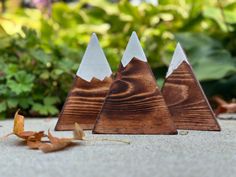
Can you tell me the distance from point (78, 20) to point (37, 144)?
2.70 metres

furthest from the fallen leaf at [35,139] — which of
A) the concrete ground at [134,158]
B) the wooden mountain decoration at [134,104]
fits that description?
the wooden mountain decoration at [134,104]

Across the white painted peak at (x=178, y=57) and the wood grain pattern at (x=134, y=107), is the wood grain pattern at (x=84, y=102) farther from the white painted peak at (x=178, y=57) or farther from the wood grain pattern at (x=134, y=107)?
the white painted peak at (x=178, y=57)

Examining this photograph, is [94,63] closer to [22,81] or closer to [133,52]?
[133,52]

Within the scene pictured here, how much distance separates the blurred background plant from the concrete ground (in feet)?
3.38

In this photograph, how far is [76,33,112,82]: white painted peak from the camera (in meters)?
1.97

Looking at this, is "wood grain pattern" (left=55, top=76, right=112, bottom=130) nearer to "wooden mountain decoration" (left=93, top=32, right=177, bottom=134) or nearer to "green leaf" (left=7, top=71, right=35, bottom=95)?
"wooden mountain decoration" (left=93, top=32, right=177, bottom=134)

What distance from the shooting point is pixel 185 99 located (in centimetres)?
197

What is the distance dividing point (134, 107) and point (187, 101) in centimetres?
25

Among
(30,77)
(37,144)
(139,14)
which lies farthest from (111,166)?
(139,14)

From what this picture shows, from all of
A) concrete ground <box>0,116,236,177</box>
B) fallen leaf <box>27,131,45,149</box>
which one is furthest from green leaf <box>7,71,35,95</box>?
fallen leaf <box>27,131,45,149</box>

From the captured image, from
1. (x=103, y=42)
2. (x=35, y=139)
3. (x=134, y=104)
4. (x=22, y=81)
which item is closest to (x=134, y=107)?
(x=134, y=104)

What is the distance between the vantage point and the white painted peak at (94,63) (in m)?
1.97

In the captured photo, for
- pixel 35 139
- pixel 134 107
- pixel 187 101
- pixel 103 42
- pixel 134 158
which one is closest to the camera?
pixel 134 158

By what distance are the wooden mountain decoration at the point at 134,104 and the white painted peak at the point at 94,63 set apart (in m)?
0.12
